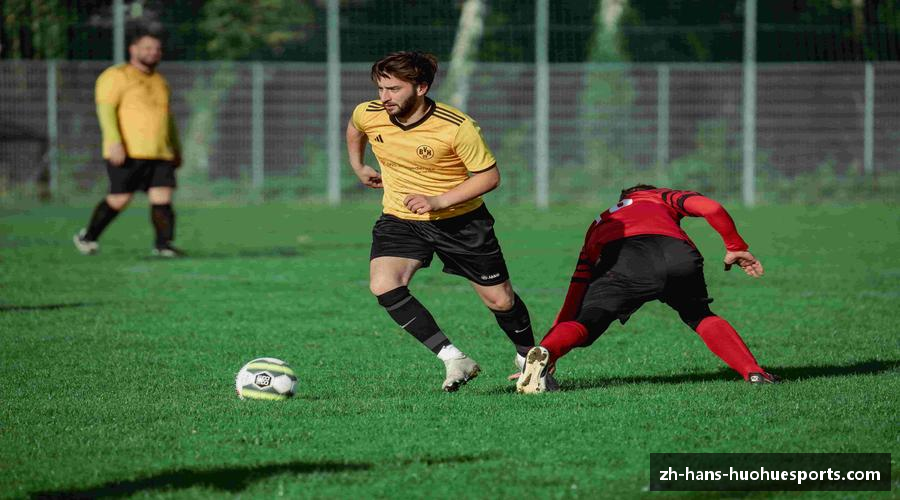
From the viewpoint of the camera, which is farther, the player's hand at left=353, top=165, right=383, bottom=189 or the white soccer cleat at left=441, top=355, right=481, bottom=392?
the player's hand at left=353, top=165, right=383, bottom=189

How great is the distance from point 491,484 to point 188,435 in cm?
148

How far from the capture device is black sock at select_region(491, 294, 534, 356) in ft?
23.1

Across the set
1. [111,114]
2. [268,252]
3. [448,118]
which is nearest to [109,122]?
[111,114]

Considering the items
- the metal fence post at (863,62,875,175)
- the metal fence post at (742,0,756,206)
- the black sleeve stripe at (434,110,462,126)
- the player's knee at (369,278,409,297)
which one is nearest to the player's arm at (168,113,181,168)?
the player's knee at (369,278,409,297)

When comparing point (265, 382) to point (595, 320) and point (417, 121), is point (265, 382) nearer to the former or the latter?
point (417, 121)

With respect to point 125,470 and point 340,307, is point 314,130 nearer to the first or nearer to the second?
point 340,307

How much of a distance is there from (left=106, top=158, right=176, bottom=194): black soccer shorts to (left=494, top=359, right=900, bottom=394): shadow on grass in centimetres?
813

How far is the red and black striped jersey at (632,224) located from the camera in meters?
6.75

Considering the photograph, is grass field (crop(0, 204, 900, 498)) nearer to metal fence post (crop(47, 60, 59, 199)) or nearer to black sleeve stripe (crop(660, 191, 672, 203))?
black sleeve stripe (crop(660, 191, 672, 203))

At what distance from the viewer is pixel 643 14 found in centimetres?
2794

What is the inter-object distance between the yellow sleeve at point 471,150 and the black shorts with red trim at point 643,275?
0.79m

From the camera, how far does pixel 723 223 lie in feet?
21.3

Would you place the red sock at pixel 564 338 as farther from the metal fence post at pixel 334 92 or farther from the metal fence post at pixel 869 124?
the metal fence post at pixel 869 124

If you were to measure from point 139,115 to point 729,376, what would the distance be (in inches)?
340
